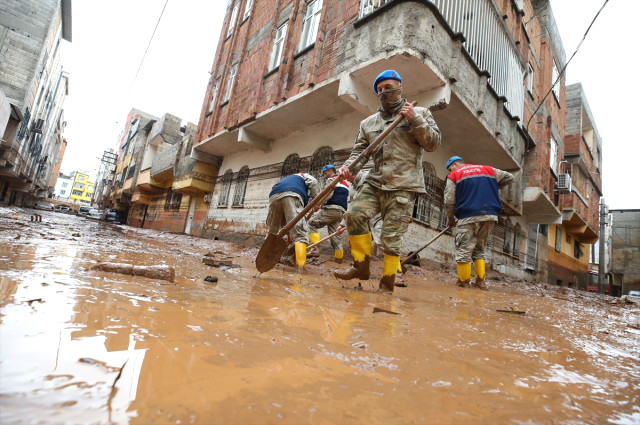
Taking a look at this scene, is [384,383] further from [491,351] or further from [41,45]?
[41,45]

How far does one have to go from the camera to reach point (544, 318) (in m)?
2.23

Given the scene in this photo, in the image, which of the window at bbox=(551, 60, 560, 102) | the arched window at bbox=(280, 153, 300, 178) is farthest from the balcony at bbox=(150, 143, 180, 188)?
the window at bbox=(551, 60, 560, 102)

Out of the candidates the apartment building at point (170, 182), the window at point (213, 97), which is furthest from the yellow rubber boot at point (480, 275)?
the window at point (213, 97)

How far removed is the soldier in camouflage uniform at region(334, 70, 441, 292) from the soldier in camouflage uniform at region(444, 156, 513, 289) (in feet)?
6.15

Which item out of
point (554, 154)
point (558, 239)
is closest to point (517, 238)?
point (554, 154)

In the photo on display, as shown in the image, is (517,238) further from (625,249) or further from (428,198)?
(625,249)

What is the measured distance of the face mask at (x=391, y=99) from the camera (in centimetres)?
281

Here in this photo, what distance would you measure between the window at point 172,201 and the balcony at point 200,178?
2.64 meters

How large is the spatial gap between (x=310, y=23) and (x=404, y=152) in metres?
7.34

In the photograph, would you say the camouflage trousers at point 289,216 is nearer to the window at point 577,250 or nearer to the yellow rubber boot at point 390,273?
the yellow rubber boot at point 390,273

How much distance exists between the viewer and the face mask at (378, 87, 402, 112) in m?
2.81

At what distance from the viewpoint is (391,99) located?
2852 mm

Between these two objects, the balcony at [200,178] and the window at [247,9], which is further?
the balcony at [200,178]

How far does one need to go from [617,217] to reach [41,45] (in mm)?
41967
